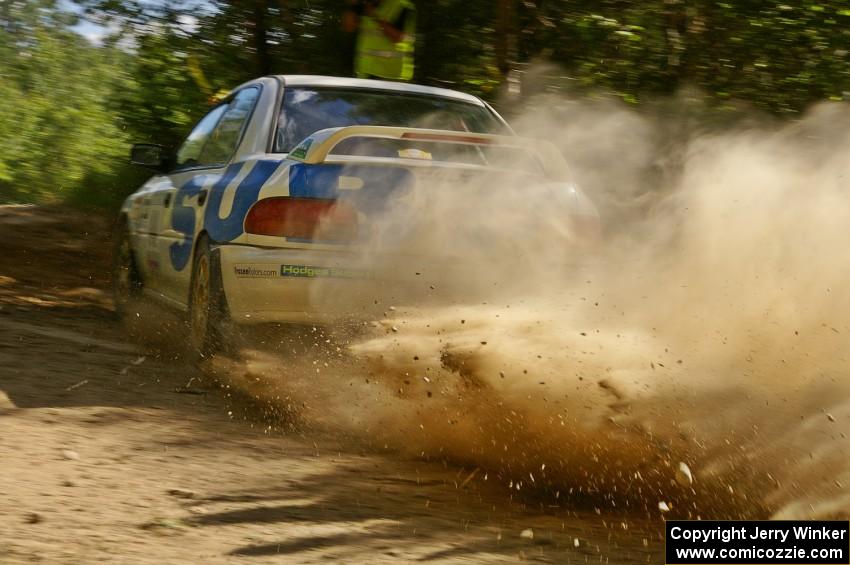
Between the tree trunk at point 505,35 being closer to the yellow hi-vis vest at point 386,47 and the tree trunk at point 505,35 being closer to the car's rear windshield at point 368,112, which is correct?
the yellow hi-vis vest at point 386,47

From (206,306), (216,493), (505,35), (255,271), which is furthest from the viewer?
(505,35)

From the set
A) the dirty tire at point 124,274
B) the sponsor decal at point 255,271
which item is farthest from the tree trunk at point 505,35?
the sponsor decal at point 255,271

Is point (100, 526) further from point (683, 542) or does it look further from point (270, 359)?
point (270, 359)

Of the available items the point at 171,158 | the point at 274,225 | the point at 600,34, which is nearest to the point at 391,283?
the point at 274,225

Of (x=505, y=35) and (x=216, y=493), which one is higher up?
(x=505, y=35)

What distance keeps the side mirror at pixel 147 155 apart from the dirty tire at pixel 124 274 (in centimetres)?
76

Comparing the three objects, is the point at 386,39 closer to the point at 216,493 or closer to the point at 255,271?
the point at 255,271

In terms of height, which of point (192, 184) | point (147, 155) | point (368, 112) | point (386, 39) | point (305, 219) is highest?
point (368, 112)

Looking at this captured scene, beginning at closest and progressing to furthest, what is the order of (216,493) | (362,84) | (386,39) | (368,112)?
(216,493) < (368,112) < (362,84) < (386,39)

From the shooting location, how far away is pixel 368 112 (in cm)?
669

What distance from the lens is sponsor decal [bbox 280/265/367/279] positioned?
5668 millimetres

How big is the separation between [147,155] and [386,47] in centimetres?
208

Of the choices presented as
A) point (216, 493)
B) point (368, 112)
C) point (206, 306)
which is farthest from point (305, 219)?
point (216, 493)

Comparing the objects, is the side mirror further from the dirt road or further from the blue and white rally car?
the dirt road
